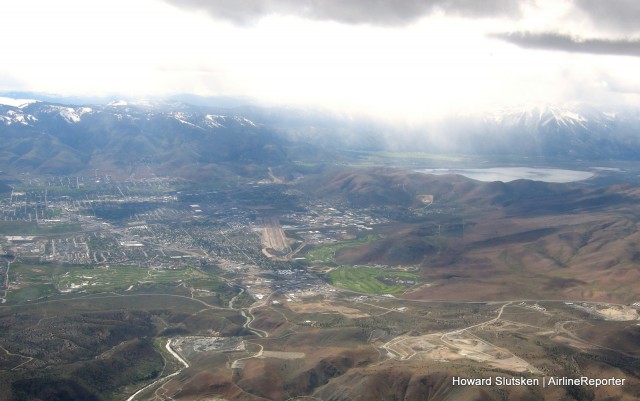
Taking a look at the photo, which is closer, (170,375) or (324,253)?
(170,375)

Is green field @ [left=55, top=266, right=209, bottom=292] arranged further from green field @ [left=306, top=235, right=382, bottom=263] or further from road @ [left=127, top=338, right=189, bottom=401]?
road @ [left=127, top=338, right=189, bottom=401]

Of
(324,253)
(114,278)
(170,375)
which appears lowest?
(170,375)

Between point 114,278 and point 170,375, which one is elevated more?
point 114,278

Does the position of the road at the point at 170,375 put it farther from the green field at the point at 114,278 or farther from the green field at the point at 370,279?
the green field at the point at 370,279

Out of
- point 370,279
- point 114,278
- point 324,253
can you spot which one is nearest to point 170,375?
point 114,278

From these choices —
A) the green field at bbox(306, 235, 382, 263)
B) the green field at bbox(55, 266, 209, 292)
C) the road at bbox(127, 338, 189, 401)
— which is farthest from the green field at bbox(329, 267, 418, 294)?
the road at bbox(127, 338, 189, 401)

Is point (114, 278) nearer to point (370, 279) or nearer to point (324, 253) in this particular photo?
point (324, 253)

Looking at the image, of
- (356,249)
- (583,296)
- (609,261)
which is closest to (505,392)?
(583,296)

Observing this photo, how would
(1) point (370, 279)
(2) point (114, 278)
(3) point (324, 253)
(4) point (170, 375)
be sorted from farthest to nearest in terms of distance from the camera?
(3) point (324, 253), (1) point (370, 279), (2) point (114, 278), (4) point (170, 375)
